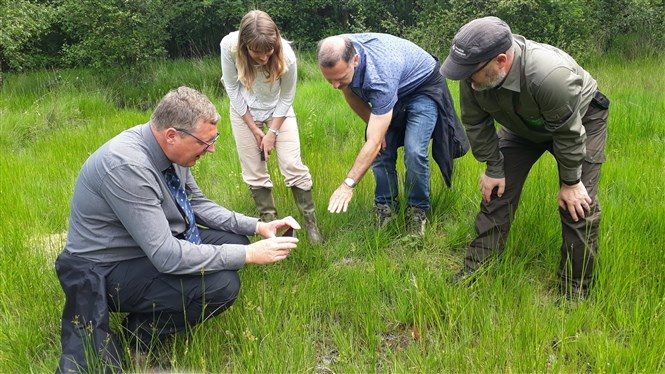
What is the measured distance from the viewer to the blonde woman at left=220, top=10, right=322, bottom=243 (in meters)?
3.90

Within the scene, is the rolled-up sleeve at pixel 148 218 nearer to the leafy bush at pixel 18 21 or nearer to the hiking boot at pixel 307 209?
the hiking boot at pixel 307 209

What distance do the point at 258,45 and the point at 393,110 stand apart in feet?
3.61

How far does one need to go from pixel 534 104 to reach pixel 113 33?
39.3 ft

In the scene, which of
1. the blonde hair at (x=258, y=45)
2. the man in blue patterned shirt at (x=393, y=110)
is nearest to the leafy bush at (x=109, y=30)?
the blonde hair at (x=258, y=45)

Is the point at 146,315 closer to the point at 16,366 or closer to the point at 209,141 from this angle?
the point at 16,366

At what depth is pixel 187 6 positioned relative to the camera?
16.5 m

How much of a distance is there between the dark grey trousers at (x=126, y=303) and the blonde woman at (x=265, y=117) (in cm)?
128

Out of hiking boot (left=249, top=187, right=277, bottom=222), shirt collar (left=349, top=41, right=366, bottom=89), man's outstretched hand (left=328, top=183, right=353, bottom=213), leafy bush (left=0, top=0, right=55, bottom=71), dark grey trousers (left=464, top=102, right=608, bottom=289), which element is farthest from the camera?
leafy bush (left=0, top=0, right=55, bottom=71)

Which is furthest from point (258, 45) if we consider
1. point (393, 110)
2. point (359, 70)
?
point (393, 110)

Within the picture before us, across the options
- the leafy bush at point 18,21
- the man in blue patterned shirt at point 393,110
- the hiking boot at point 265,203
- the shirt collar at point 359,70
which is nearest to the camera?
the man in blue patterned shirt at point 393,110

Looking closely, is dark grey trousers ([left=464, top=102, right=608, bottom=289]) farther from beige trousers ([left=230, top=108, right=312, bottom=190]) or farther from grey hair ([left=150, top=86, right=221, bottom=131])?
grey hair ([left=150, top=86, right=221, bottom=131])

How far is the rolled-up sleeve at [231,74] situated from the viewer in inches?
154

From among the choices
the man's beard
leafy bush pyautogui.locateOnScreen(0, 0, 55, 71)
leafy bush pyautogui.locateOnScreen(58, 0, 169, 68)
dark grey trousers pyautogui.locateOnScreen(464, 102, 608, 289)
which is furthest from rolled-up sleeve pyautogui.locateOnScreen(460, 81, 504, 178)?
leafy bush pyautogui.locateOnScreen(58, 0, 169, 68)

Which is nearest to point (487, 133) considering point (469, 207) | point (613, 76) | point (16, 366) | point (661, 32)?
point (469, 207)
